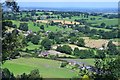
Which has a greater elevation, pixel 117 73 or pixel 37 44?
pixel 117 73

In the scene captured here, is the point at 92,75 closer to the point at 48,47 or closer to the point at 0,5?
the point at 0,5

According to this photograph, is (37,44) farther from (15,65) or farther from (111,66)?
(111,66)

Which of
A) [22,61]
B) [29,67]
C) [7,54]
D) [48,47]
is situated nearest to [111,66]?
[7,54]

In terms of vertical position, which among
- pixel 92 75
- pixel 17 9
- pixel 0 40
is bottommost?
pixel 92 75

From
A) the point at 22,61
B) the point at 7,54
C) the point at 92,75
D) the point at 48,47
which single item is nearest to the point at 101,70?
the point at 92,75

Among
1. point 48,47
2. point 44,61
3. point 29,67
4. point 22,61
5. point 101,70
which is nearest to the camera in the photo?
point 101,70

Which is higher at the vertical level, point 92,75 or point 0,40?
point 0,40

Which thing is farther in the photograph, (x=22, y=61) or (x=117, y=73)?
(x=22, y=61)

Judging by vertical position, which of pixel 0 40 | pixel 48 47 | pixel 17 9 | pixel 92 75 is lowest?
pixel 48 47

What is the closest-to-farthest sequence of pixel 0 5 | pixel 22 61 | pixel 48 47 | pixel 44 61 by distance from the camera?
1. pixel 0 5
2. pixel 22 61
3. pixel 44 61
4. pixel 48 47
